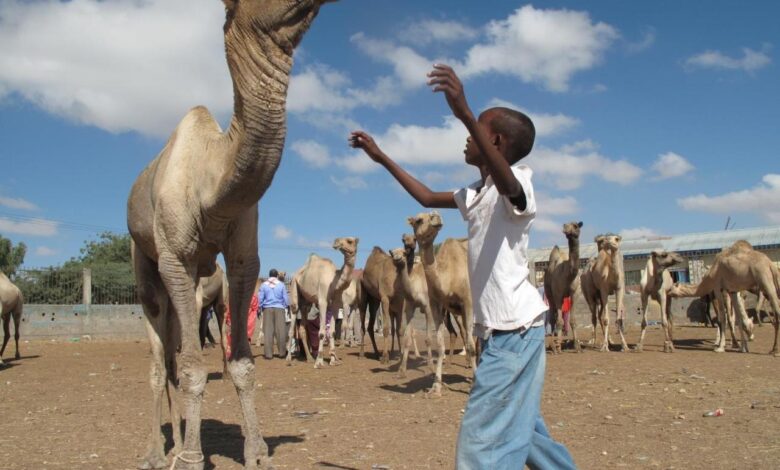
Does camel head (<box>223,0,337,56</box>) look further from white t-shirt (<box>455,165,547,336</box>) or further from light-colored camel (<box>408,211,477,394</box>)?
light-colored camel (<box>408,211,477,394</box>)

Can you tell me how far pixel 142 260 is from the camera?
6.15 m

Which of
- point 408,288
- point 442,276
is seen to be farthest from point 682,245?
point 442,276

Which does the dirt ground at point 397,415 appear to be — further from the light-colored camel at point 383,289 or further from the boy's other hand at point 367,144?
the boy's other hand at point 367,144

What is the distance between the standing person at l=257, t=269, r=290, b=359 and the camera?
15.9 meters

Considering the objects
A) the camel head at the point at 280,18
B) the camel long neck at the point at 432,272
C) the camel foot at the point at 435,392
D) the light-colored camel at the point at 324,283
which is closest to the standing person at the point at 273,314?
the light-colored camel at the point at 324,283

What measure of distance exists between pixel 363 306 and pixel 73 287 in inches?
543

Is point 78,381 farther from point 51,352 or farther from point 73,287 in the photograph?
point 73,287

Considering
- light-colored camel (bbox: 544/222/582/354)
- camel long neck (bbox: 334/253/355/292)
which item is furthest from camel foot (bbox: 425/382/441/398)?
light-colored camel (bbox: 544/222/582/354)

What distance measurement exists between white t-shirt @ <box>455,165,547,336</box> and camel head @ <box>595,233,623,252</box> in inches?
507

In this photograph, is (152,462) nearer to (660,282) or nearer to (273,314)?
(273,314)

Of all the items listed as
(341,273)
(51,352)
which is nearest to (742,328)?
(341,273)

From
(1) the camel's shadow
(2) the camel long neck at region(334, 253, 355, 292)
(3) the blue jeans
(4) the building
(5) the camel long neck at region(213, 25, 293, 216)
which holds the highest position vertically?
(4) the building

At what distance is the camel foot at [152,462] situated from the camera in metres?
5.28

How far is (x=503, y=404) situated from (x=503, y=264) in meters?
0.62
